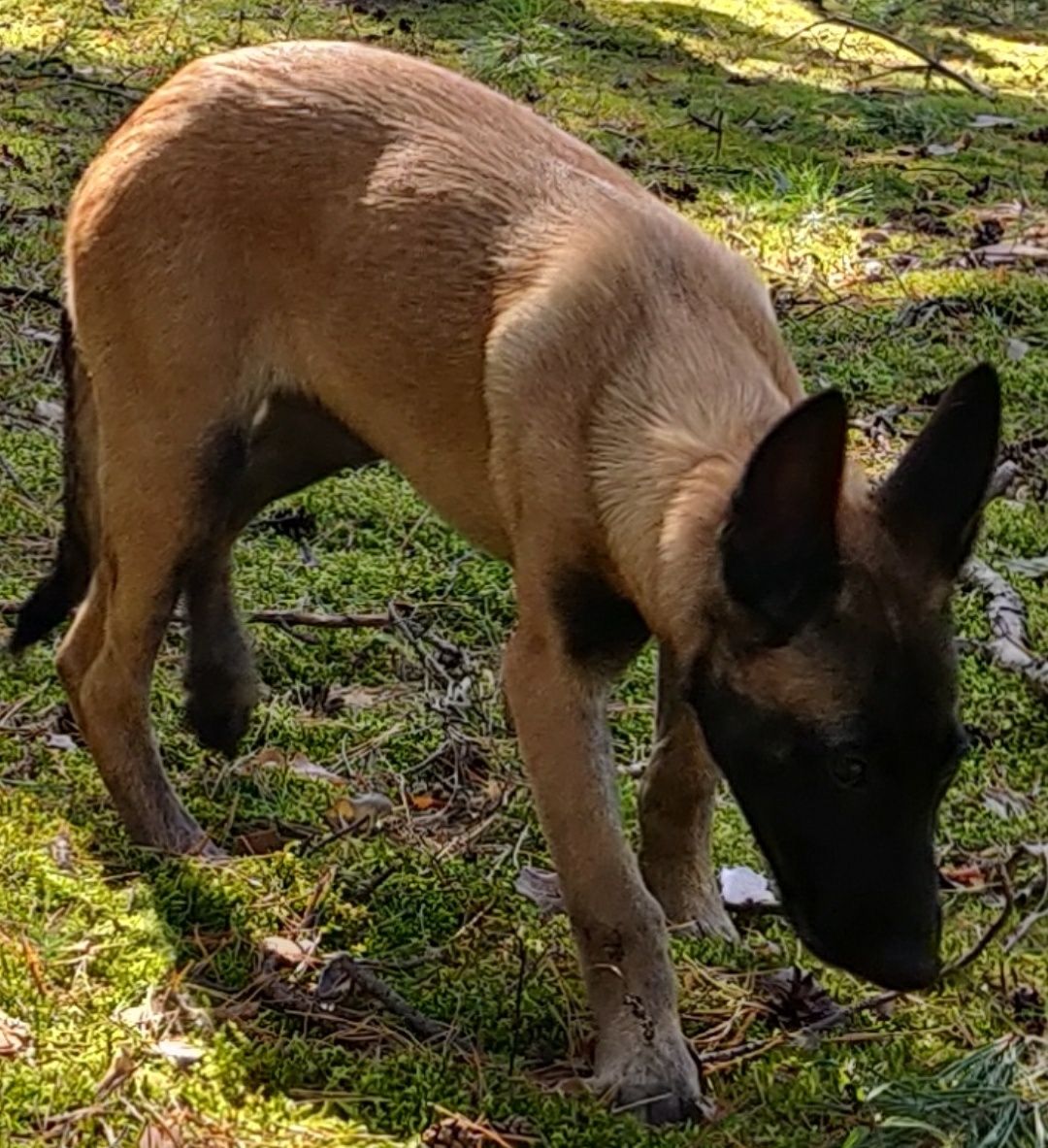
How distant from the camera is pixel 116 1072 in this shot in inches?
132

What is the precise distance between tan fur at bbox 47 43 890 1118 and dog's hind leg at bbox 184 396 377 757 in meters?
0.18

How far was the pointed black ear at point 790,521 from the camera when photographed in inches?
120

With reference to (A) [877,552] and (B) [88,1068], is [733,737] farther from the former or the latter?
(B) [88,1068]

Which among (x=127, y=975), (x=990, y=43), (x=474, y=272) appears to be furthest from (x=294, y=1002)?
(x=990, y=43)

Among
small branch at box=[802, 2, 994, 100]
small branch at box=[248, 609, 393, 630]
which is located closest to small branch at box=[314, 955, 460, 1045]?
small branch at box=[248, 609, 393, 630]

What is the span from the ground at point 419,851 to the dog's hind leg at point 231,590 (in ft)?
0.41

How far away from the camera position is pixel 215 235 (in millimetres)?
4160

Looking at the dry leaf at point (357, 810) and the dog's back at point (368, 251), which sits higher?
the dog's back at point (368, 251)

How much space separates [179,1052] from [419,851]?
96 cm

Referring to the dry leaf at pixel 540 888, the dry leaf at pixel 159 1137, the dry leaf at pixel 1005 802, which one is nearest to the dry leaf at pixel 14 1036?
the dry leaf at pixel 159 1137

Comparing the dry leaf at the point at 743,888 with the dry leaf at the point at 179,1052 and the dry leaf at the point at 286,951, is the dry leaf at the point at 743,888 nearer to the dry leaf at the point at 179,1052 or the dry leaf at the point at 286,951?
the dry leaf at the point at 286,951

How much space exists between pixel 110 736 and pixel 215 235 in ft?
3.77

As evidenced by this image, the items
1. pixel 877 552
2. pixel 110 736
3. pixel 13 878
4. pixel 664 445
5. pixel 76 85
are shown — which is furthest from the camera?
pixel 76 85

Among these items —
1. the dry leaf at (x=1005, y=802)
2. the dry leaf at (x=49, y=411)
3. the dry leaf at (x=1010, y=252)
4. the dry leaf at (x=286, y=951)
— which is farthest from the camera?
the dry leaf at (x=1010, y=252)
